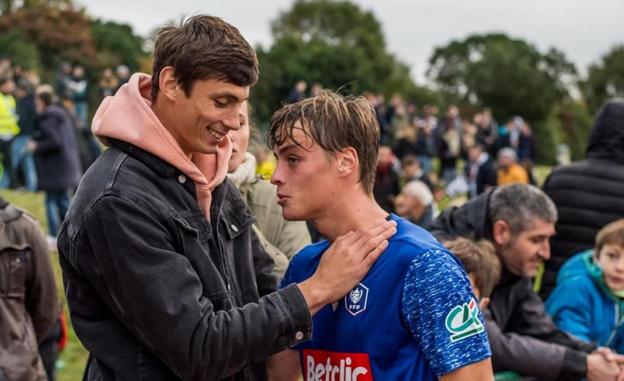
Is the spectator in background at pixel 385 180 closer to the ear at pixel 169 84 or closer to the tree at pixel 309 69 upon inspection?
the ear at pixel 169 84

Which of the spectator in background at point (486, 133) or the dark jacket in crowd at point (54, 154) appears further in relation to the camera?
the spectator in background at point (486, 133)

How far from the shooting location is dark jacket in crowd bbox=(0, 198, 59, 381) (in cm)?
393

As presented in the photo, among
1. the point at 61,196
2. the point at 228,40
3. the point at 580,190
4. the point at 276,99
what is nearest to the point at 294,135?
the point at 228,40

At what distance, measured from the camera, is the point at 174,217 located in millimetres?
2295

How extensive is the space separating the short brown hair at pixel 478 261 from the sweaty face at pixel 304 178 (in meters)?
1.23

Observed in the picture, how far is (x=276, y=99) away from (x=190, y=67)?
3161 centimetres

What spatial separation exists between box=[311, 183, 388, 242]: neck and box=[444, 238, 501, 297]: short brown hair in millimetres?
1152

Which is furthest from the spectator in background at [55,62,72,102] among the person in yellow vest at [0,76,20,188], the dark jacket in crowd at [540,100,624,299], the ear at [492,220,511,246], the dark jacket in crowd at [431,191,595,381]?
the ear at [492,220,511,246]

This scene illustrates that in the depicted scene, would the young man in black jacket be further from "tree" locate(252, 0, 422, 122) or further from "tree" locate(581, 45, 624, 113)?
"tree" locate(581, 45, 624, 113)

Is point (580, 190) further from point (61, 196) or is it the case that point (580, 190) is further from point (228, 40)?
point (61, 196)

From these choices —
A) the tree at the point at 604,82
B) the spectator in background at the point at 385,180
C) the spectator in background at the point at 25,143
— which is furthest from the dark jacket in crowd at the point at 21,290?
the tree at the point at 604,82

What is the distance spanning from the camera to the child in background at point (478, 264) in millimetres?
3621

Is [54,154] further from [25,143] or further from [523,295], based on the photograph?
[523,295]

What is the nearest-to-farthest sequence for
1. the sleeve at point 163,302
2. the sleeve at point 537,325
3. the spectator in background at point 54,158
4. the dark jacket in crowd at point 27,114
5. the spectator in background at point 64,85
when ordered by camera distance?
the sleeve at point 163,302, the sleeve at point 537,325, the spectator in background at point 54,158, the dark jacket in crowd at point 27,114, the spectator in background at point 64,85
